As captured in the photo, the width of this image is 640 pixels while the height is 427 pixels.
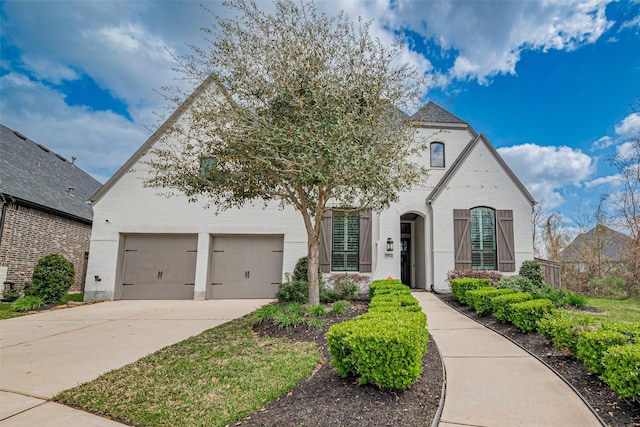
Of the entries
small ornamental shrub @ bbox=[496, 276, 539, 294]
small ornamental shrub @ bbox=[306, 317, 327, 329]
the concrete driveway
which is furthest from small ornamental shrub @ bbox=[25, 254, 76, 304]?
small ornamental shrub @ bbox=[496, 276, 539, 294]

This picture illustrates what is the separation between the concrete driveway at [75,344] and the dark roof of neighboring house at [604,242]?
13.2 m

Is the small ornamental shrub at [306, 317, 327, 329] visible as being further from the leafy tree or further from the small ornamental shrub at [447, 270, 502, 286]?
the small ornamental shrub at [447, 270, 502, 286]

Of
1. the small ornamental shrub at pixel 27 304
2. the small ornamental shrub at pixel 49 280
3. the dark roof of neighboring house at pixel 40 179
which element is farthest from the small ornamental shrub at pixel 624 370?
the dark roof of neighboring house at pixel 40 179

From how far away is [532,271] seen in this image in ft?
35.0

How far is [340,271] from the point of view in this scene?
37.2ft

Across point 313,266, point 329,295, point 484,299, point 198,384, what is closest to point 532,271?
point 484,299

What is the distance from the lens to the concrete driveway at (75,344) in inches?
125

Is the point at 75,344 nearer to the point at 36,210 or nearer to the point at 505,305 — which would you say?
the point at 505,305

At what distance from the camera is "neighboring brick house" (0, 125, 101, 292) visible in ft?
34.5

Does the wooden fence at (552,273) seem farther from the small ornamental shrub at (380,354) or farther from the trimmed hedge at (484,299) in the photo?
the small ornamental shrub at (380,354)

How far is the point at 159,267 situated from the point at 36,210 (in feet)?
15.9

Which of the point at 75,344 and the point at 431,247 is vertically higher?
the point at 431,247

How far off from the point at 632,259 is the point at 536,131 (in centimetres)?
577

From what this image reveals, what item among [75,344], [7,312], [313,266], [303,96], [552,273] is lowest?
[7,312]
